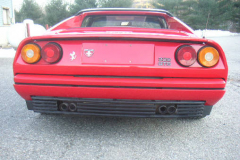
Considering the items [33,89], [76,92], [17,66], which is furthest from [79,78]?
[17,66]

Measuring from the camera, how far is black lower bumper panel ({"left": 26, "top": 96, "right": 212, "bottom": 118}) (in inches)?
77.4

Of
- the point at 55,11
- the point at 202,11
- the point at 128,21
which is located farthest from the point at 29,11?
the point at 128,21

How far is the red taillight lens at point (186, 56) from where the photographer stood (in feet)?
6.30

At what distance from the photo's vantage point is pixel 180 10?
36.6m

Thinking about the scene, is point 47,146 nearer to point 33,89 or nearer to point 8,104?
point 33,89

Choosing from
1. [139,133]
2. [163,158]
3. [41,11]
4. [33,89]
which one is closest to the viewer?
[163,158]

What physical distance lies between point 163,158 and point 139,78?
71cm

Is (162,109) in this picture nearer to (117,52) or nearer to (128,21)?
(117,52)

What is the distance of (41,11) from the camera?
3378 cm

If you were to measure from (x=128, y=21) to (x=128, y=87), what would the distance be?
5.26 feet

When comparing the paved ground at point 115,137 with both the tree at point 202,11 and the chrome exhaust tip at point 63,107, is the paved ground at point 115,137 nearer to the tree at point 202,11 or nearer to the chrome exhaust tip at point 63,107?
the chrome exhaust tip at point 63,107

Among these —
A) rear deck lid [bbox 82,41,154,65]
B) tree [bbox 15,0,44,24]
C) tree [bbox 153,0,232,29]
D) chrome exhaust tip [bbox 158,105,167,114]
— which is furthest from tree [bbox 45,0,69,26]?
chrome exhaust tip [bbox 158,105,167,114]

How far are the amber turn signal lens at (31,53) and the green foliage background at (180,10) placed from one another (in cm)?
3094

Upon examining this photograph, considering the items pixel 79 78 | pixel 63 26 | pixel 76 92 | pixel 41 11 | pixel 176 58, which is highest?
pixel 41 11
